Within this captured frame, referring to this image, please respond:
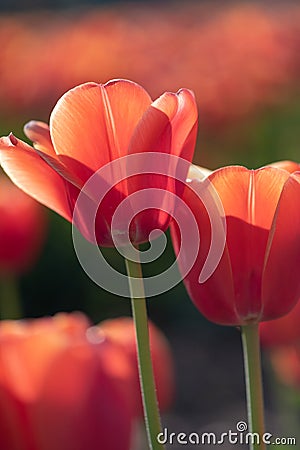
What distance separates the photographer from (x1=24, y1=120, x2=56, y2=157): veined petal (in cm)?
62

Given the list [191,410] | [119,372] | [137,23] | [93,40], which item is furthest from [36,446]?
[137,23]

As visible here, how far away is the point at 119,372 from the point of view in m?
0.79

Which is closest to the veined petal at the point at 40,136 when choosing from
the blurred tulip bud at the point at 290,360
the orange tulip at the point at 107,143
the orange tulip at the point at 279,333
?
the orange tulip at the point at 107,143

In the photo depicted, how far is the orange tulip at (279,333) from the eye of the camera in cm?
108

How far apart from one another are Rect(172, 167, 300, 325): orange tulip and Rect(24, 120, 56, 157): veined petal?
0.28 feet

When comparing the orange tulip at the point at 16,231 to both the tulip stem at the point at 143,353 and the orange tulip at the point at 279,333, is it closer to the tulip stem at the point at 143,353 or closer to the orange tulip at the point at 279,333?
the orange tulip at the point at 279,333

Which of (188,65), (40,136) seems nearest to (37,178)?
(40,136)

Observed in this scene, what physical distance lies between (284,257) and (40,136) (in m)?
0.16

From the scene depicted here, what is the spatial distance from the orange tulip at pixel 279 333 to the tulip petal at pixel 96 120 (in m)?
0.47

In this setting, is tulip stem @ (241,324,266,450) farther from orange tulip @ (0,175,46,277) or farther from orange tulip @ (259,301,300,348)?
orange tulip @ (0,175,46,277)

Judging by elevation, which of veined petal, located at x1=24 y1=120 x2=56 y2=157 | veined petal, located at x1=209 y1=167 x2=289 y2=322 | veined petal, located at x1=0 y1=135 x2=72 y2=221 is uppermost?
veined petal, located at x1=24 y1=120 x2=56 y2=157

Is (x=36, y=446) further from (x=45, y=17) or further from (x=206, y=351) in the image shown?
(x=45, y=17)

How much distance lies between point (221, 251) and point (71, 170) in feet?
0.33

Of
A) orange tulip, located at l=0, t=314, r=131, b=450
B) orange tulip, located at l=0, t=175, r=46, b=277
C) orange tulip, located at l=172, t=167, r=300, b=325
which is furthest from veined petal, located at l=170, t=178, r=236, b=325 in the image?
orange tulip, located at l=0, t=175, r=46, b=277
